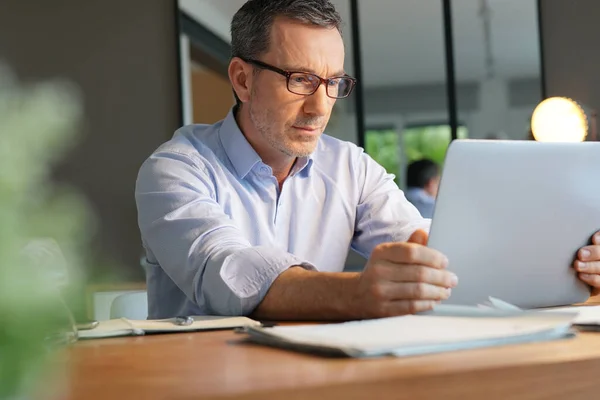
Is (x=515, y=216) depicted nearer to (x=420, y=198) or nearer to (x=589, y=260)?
(x=589, y=260)

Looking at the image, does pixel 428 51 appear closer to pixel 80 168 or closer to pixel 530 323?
pixel 80 168

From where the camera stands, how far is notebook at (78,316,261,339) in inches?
39.5

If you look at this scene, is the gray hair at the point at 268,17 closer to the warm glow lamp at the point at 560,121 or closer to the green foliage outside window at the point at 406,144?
the warm glow lamp at the point at 560,121

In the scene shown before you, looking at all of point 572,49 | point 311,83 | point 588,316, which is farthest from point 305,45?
point 572,49

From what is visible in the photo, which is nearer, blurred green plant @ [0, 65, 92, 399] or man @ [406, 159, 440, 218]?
blurred green plant @ [0, 65, 92, 399]

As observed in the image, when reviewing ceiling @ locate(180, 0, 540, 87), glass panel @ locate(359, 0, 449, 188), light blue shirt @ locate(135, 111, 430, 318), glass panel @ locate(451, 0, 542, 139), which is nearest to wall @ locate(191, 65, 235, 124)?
ceiling @ locate(180, 0, 540, 87)

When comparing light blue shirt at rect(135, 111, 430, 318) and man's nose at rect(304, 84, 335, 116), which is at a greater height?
man's nose at rect(304, 84, 335, 116)

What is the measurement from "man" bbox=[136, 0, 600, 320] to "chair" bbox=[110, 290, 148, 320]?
13 cm

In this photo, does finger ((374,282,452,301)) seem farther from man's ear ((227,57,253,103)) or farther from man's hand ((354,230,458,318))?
man's ear ((227,57,253,103))

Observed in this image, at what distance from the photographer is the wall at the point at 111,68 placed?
4707mm

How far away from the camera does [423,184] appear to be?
15.7 feet

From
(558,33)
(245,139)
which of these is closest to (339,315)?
(245,139)

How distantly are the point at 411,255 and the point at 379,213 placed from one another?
0.90 metres

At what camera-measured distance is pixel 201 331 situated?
103cm
